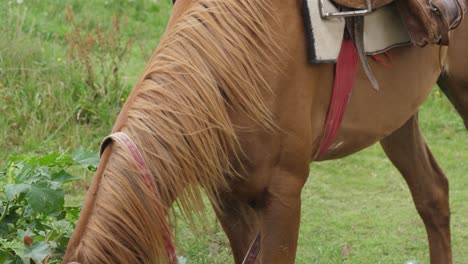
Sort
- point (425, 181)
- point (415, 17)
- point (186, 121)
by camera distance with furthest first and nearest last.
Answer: point (425, 181) < point (415, 17) < point (186, 121)

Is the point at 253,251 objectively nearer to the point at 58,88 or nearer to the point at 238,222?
the point at 238,222

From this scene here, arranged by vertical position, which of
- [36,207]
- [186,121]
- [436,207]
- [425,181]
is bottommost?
[436,207]

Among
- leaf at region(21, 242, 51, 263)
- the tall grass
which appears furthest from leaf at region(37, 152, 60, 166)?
the tall grass

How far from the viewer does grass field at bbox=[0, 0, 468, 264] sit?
5.03m

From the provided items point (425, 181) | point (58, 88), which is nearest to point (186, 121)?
point (425, 181)

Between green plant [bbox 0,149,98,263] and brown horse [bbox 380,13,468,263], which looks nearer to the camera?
green plant [bbox 0,149,98,263]

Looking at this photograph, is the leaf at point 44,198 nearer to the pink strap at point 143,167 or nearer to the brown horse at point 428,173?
the pink strap at point 143,167

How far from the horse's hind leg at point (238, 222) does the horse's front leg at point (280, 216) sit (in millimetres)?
126

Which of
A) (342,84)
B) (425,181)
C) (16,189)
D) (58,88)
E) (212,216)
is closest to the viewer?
(16,189)

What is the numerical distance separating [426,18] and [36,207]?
157cm

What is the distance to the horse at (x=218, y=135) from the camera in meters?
2.64

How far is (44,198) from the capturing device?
3.07 metres

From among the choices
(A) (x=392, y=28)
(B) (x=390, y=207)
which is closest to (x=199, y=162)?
(A) (x=392, y=28)

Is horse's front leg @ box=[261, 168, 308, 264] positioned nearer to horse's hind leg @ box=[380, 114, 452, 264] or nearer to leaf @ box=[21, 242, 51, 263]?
leaf @ box=[21, 242, 51, 263]
